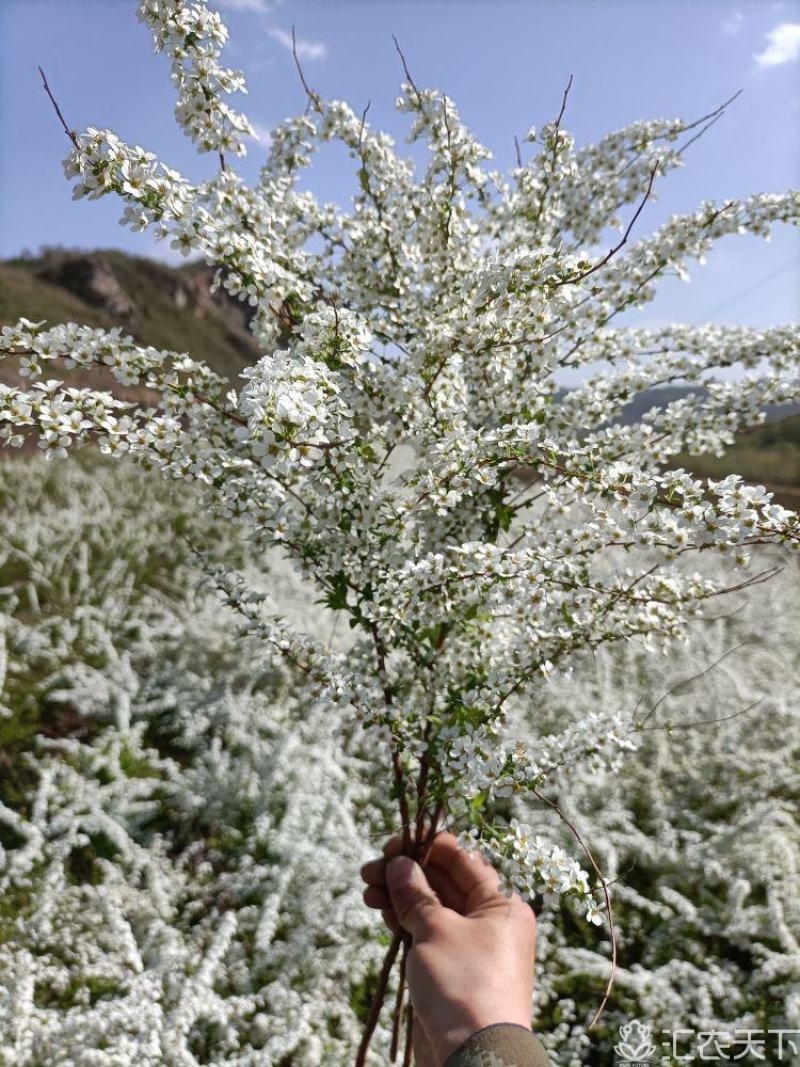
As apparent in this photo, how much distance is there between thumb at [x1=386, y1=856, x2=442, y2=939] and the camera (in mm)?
2473

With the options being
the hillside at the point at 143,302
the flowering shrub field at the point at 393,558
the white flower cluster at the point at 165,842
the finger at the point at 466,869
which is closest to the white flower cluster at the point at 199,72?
the flowering shrub field at the point at 393,558

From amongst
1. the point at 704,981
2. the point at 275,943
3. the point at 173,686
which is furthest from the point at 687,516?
the point at 173,686

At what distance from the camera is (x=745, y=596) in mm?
8500

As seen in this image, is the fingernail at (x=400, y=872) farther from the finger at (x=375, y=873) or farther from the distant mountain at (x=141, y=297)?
the distant mountain at (x=141, y=297)

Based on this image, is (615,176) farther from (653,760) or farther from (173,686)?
(173,686)

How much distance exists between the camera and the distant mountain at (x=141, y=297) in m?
40.3

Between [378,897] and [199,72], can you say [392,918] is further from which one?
[199,72]

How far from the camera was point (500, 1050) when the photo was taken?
1.98 metres

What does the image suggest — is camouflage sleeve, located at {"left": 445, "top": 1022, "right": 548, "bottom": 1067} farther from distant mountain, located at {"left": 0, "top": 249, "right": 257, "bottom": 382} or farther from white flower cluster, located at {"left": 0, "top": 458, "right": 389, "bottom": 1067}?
distant mountain, located at {"left": 0, "top": 249, "right": 257, "bottom": 382}

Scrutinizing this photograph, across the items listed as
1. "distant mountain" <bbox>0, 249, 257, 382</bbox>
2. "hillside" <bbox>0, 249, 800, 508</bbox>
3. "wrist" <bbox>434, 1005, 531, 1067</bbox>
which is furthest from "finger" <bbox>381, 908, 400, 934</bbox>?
"distant mountain" <bbox>0, 249, 257, 382</bbox>

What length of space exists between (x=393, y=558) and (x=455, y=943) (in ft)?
4.51

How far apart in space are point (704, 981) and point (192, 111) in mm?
4928

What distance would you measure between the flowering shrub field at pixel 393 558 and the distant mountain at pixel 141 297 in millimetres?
35994

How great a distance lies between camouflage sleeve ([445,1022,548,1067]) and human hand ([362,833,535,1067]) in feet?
0.11
